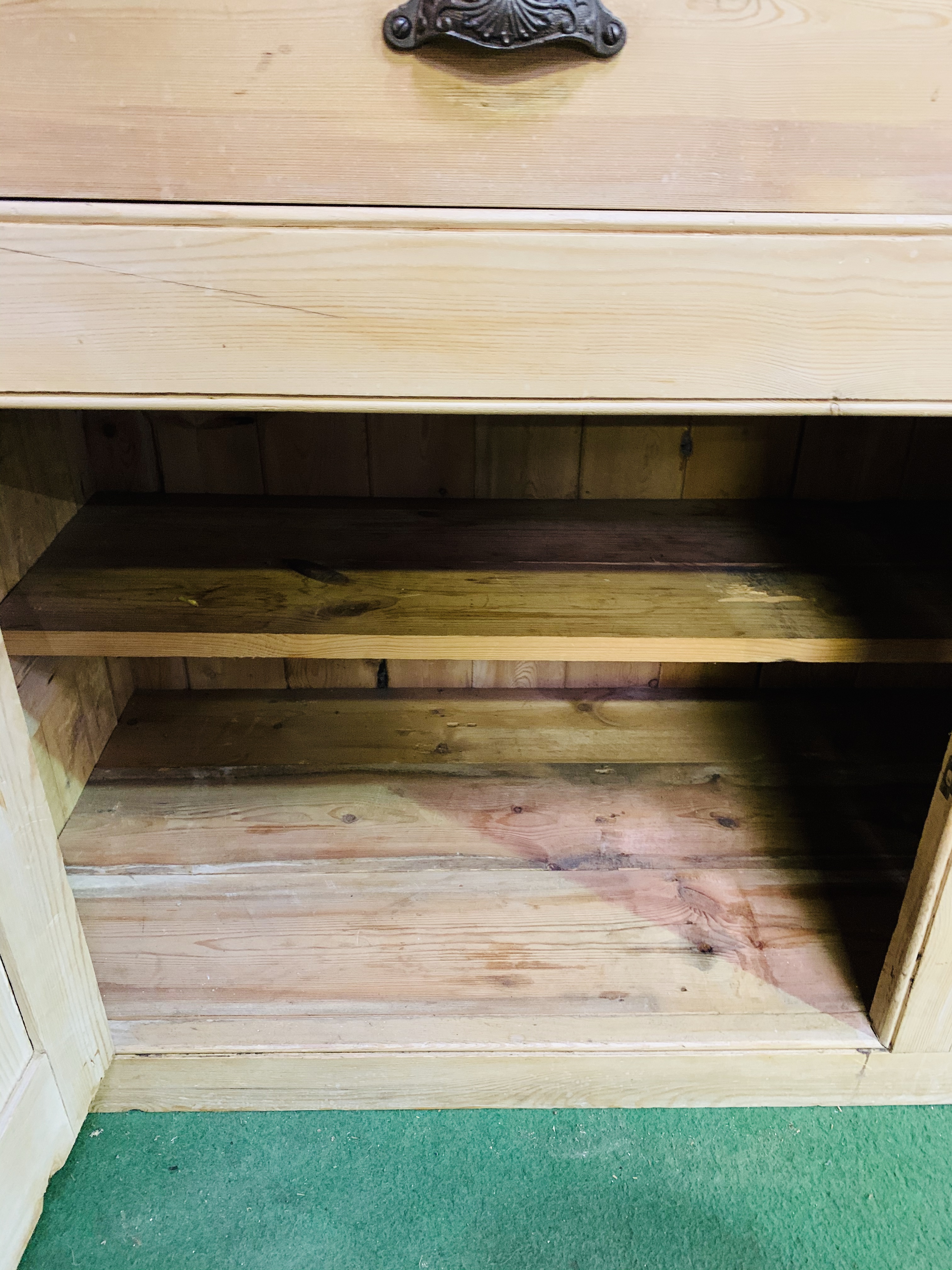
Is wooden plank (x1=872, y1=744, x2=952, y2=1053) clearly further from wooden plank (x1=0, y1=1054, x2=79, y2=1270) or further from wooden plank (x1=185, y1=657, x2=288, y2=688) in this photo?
wooden plank (x1=185, y1=657, x2=288, y2=688)

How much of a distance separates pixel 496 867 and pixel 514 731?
0.27m

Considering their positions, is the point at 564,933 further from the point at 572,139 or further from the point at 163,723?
the point at 572,139

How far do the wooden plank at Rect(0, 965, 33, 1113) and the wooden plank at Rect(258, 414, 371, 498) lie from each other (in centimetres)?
70

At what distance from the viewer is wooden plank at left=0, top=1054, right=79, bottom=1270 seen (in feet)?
2.33

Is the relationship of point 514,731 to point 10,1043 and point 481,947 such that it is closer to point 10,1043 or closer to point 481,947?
point 481,947

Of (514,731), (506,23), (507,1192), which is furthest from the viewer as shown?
(514,731)

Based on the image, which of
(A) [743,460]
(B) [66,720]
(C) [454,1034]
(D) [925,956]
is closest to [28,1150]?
(C) [454,1034]

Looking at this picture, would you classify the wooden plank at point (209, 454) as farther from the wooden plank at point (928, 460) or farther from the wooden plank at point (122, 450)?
the wooden plank at point (928, 460)

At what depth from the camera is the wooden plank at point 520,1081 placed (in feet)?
2.89

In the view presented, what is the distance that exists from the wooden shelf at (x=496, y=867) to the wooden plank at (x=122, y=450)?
1.13 feet

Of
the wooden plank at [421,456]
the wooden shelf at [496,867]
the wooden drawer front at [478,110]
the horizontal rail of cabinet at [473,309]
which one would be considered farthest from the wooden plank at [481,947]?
the wooden drawer front at [478,110]

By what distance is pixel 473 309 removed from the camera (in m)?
0.56

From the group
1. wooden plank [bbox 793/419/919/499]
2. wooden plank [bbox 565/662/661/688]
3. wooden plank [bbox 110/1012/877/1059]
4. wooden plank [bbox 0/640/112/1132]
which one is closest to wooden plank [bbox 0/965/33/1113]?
wooden plank [bbox 0/640/112/1132]

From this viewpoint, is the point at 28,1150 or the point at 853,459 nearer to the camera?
the point at 28,1150
